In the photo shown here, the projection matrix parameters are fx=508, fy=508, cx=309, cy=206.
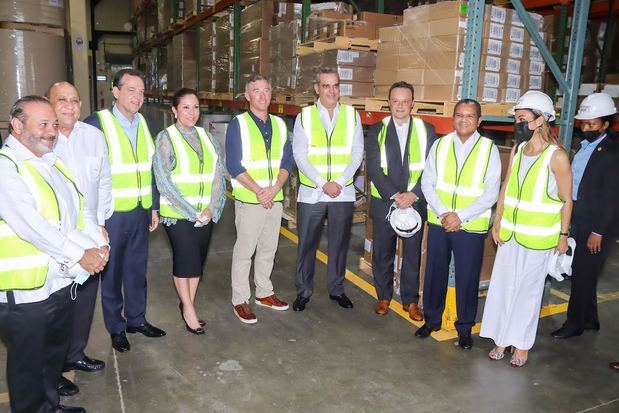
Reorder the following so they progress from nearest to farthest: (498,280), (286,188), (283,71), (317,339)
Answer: (498,280), (317,339), (283,71), (286,188)

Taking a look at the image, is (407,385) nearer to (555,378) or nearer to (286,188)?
(555,378)

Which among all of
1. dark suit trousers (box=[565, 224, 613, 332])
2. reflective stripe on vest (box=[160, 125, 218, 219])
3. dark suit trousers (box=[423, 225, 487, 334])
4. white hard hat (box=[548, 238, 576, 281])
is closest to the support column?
reflective stripe on vest (box=[160, 125, 218, 219])

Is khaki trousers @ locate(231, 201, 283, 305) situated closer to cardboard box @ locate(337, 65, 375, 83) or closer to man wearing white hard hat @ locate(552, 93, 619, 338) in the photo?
cardboard box @ locate(337, 65, 375, 83)

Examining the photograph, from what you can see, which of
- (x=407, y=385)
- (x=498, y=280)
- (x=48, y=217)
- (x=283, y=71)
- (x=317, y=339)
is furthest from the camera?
(x=283, y=71)

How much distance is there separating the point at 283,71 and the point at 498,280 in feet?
15.5

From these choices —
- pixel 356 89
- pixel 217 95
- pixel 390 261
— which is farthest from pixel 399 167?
pixel 217 95

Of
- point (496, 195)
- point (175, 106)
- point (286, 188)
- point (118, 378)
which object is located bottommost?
point (118, 378)

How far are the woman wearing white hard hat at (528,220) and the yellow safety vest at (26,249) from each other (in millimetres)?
2964

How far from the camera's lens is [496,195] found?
3873 mm

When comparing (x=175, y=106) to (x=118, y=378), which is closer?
(x=118, y=378)

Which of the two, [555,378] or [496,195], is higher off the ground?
[496,195]

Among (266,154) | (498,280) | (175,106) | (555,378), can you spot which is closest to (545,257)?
(498,280)

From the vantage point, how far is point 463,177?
3.88m

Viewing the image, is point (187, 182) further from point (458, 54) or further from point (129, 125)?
point (458, 54)
